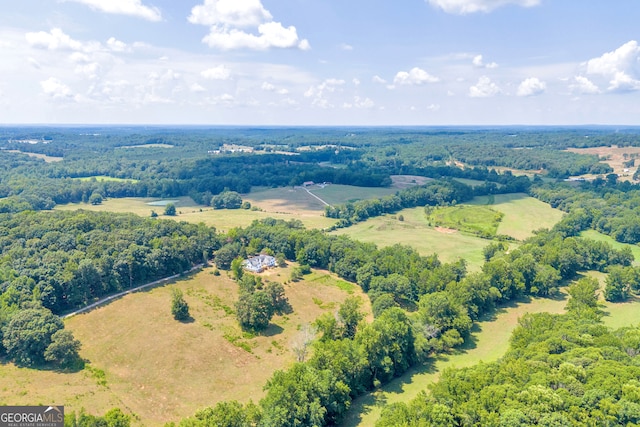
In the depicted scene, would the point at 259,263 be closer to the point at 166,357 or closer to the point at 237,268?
the point at 237,268

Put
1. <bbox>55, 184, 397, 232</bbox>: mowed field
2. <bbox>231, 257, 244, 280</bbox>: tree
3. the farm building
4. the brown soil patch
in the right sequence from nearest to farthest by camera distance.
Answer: <bbox>231, 257, 244, 280</bbox>: tree < the farm building < <bbox>55, 184, 397, 232</bbox>: mowed field < the brown soil patch

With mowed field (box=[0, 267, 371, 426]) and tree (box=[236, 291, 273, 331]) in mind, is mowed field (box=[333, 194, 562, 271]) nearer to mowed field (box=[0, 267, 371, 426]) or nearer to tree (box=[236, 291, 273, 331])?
mowed field (box=[0, 267, 371, 426])

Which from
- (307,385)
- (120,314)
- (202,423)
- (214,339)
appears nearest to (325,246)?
(214,339)

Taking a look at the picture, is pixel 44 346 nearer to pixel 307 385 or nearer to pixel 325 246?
pixel 307 385

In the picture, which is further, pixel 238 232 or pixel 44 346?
pixel 238 232

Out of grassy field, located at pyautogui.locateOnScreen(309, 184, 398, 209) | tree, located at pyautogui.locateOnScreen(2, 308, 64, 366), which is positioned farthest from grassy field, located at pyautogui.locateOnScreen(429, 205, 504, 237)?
tree, located at pyautogui.locateOnScreen(2, 308, 64, 366)

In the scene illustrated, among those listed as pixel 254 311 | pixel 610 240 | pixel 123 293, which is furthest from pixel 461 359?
pixel 610 240
